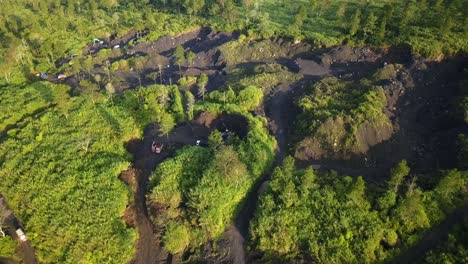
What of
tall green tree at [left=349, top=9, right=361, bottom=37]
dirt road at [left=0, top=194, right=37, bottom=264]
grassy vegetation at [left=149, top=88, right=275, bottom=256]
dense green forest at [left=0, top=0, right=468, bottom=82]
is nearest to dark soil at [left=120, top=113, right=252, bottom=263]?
grassy vegetation at [left=149, top=88, right=275, bottom=256]

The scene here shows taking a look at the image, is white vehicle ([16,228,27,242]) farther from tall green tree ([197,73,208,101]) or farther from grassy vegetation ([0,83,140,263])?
tall green tree ([197,73,208,101])

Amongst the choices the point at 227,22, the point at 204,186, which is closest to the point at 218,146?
the point at 204,186

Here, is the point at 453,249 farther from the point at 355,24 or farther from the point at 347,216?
the point at 355,24

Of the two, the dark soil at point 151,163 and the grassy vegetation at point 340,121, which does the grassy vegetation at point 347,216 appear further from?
the grassy vegetation at point 340,121

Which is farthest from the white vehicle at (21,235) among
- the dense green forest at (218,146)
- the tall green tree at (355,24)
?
the tall green tree at (355,24)

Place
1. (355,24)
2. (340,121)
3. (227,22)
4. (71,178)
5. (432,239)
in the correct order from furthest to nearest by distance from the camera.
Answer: (227,22)
(355,24)
(340,121)
(71,178)
(432,239)
